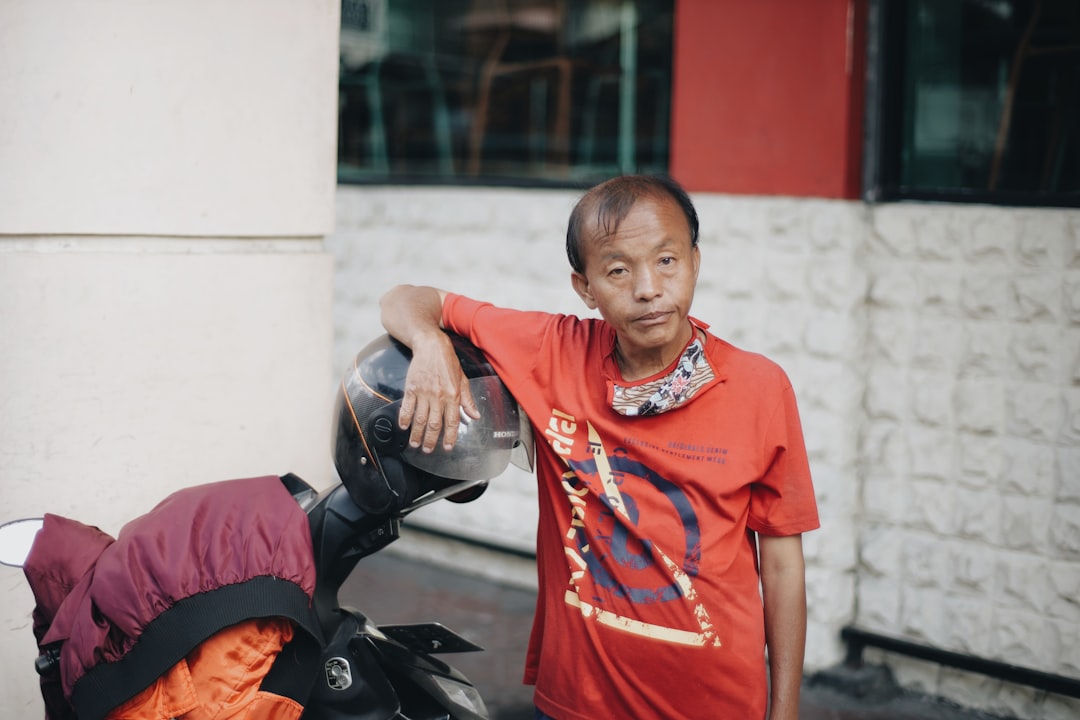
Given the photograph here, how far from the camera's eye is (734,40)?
441 centimetres

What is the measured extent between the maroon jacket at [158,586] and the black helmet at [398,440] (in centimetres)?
16

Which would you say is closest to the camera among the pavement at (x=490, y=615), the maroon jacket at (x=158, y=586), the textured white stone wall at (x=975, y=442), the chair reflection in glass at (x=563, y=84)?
the maroon jacket at (x=158, y=586)

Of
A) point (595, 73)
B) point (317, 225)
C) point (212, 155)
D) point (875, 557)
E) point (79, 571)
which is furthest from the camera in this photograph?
point (595, 73)

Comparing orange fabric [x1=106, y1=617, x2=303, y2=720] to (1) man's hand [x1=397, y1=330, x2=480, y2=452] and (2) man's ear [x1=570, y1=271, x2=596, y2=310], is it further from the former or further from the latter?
(2) man's ear [x1=570, y1=271, x2=596, y2=310]

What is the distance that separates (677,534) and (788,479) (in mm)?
238

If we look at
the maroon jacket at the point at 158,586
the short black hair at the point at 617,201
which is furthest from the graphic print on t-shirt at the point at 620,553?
the maroon jacket at the point at 158,586

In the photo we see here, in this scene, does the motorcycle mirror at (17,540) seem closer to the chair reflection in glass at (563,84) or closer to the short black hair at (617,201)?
the short black hair at (617,201)

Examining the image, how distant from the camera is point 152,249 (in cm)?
287

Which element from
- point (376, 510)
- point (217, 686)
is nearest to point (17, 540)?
point (217, 686)

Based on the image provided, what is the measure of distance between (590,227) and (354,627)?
0.92 meters

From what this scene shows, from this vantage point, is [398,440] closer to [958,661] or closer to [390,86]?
[958,661]

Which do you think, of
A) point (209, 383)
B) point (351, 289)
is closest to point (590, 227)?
point (209, 383)

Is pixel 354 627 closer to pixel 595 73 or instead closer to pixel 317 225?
pixel 317 225

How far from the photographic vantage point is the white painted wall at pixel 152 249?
2.69m
